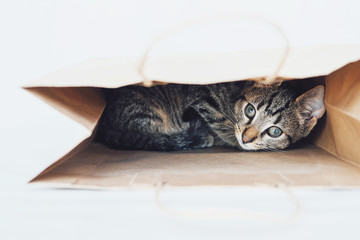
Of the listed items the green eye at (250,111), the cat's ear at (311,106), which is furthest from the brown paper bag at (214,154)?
the green eye at (250,111)

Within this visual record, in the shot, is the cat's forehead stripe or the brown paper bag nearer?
the brown paper bag

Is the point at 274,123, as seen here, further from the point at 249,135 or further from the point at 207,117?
the point at 207,117

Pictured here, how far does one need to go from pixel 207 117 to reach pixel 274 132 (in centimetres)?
25

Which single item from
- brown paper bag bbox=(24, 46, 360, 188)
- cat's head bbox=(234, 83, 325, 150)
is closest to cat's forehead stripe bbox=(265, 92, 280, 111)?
cat's head bbox=(234, 83, 325, 150)

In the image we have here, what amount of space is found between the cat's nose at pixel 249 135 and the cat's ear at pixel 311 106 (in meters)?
0.17

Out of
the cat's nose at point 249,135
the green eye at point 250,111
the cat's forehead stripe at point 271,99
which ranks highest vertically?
the cat's forehead stripe at point 271,99

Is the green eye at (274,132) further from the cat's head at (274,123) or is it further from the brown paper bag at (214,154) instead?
the brown paper bag at (214,154)

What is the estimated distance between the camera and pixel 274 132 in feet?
3.65

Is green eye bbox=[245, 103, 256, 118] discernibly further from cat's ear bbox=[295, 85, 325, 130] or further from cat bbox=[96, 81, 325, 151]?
cat's ear bbox=[295, 85, 325, 130]

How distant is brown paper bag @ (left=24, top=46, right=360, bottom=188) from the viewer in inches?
29.1

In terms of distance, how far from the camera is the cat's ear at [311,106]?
100 cm

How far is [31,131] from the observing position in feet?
3.87

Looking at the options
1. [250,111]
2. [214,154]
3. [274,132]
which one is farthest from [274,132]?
[214,154]

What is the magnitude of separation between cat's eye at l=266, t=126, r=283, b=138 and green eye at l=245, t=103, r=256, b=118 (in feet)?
0.24
